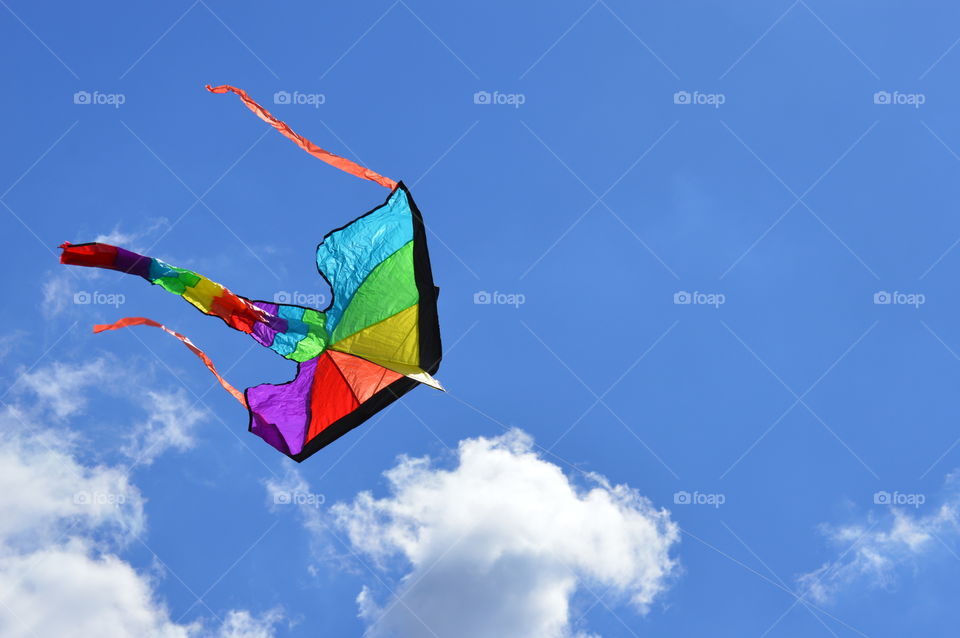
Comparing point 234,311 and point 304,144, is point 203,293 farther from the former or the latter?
point 304,144

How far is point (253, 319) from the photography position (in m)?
16.2

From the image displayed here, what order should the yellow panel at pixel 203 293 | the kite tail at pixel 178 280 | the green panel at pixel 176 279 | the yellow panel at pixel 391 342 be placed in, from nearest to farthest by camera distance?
the kite tail at pixel 178 280 → the green panel at pixel 176 279 → the yellow panel at pixel 203 293 → the yellow panel at pixel 391 342

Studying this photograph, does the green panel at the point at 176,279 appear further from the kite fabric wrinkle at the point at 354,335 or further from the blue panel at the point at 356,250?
the blue panel at the point at 356,250

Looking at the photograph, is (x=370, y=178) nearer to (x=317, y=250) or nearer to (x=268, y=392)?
(x=317, y=250)

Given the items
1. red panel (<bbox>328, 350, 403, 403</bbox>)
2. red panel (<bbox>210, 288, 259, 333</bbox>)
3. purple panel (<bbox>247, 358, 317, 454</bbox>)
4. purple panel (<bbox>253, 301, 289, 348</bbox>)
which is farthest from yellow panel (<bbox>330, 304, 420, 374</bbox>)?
red panel (<bbox>210, 288, 259, 333</bbox>)

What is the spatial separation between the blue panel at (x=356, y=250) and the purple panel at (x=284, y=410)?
3.78 ft

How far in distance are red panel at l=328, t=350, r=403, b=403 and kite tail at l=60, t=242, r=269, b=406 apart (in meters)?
1.74

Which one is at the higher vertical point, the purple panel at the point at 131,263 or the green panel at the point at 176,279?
the green panel at the point at 176,279

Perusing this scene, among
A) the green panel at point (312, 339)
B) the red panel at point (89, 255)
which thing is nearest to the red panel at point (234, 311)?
the green panel at point (312, 339)

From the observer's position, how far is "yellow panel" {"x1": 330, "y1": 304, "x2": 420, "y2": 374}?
1706 centimetres

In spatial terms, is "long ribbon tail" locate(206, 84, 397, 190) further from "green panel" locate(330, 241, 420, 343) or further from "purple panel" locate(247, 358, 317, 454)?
"purple panel" locate(247, 358, 317, 454)

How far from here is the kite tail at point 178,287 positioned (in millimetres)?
14070

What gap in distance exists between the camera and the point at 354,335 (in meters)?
17.3

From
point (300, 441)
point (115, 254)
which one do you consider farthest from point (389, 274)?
point (115, 254)
